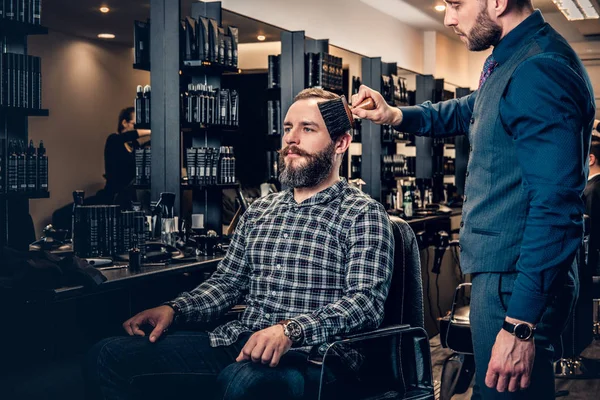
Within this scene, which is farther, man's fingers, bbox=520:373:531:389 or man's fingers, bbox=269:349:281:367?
man's fingers, bbox=269:349:281:367

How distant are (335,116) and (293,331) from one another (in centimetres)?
78

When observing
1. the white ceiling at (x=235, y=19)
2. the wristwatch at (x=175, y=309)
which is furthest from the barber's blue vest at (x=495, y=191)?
the white ceiling at (x=235, y=19)

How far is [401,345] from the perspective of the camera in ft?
7.20

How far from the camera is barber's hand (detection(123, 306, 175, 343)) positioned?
2.04 metres

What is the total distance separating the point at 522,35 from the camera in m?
1.65

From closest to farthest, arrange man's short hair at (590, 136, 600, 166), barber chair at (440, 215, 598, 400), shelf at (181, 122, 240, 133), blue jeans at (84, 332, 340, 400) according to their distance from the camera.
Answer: blue jeans at (84, 332, 340, 400)
barber chair at (440, 215, 598, 400)
shelf at (181, 122, 240, 133)
man's short hair at (590, 136, 600, 166)

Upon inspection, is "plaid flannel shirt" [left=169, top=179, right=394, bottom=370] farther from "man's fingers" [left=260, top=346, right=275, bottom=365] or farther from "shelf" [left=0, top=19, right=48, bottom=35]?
"shelf" [left=0, top=19, right=48, bottom=35]

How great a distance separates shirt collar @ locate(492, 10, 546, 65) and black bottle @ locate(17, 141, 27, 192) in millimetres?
2139

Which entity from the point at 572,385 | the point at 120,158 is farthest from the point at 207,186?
the point at 120,158

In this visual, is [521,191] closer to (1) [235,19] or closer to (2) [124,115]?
(1) [235,19]

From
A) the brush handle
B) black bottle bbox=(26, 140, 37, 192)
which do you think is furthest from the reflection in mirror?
the brush handle

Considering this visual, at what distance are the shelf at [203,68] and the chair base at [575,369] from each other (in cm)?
274

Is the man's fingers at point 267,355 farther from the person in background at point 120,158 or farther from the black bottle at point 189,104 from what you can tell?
the person in background at point 120,158

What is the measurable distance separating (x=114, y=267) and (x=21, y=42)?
1.15m
